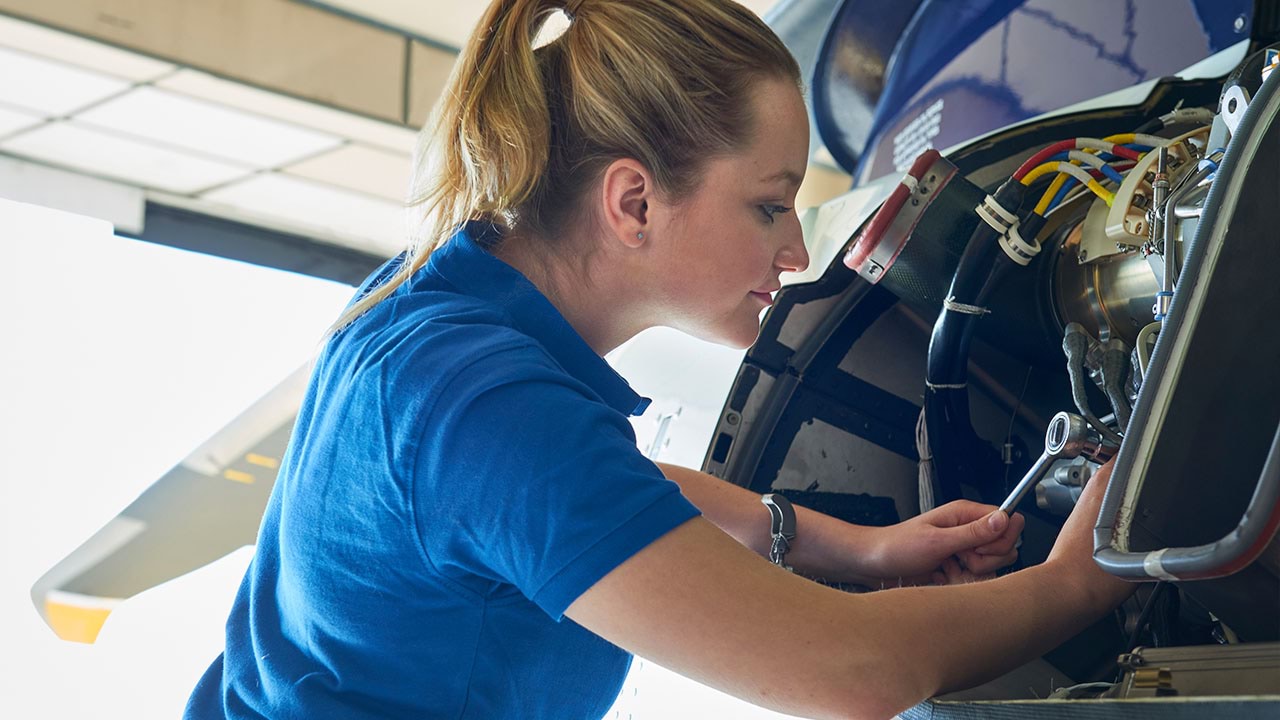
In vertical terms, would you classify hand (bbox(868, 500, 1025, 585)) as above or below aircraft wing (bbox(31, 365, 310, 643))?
above

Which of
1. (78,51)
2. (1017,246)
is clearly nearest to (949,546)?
(1017,246)

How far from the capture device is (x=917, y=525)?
1030 millimetres

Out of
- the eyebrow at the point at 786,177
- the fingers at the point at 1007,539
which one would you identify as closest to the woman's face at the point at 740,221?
the eyebrow at the point at 786,177

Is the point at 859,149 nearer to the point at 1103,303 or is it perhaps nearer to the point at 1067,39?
the point at 1067,39

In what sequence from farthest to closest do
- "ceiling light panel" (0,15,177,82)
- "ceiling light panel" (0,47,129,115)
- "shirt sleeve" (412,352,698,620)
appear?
"ceiling light panel" (0,47,129,115) → "ceiling light panel" (0,15,177,82) → "shirt sleeve" (412,352,698,620)

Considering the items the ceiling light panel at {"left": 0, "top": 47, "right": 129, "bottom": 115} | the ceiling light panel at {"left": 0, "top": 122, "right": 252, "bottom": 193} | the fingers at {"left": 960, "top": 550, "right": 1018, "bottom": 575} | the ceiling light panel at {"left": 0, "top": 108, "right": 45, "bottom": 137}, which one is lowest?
the ceiling light panel at {"left": 0, "top": 122, "right": 252, "bottom": 193}

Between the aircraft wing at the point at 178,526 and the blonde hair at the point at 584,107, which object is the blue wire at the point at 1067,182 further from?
the aircraft wing at the point at 178,526

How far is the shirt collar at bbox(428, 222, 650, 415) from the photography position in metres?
0.87

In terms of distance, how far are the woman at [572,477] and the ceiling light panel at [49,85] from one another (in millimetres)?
3665

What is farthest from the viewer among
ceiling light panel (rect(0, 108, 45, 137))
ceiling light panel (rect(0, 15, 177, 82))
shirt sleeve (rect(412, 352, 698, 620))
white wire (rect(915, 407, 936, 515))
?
ceiling light panel (rect(0, 108, 45, 137))

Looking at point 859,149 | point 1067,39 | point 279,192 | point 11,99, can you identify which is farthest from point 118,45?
point 1067,39

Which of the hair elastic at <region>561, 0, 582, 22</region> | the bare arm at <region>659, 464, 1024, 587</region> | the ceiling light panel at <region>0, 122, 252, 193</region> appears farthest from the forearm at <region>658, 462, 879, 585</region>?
the ceiling light panel at <region>0, 122, 252, 193</region>

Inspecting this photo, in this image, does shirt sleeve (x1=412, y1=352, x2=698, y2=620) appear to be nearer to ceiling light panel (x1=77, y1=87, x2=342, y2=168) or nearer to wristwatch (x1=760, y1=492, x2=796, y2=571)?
wristwatch (x1=760, y1=492, x2=796, y2=571)

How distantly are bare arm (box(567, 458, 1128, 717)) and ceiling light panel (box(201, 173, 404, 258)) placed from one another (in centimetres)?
414
